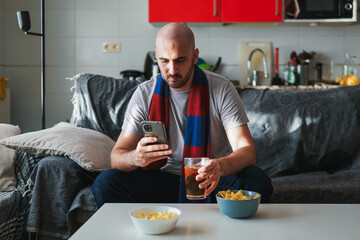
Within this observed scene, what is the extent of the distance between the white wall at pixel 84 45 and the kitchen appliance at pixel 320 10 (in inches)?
11.7

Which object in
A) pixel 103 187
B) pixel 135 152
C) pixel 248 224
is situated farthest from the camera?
pixel 103 187

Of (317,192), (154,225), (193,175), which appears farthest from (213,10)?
(154,225)

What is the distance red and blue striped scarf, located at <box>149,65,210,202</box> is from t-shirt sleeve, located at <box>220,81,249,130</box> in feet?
0.25

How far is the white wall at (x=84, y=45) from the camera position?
13.4ft

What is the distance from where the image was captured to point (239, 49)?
161 inches

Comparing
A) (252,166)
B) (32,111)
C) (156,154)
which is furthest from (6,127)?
(32,111)

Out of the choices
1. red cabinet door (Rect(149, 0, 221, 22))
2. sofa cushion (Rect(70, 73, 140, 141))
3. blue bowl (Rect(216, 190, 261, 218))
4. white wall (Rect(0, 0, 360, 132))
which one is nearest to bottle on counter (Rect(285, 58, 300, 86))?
white wall (Rect(0, 0, 360, 132))

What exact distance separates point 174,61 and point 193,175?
0.67 m

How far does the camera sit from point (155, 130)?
57.9 inches

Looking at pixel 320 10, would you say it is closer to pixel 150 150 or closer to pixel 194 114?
pixel 194 114

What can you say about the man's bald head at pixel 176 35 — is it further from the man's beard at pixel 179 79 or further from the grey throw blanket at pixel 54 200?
the grey throw blanket at pixel 54 200

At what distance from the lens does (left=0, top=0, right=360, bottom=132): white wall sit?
4098mm

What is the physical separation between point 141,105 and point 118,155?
29cm

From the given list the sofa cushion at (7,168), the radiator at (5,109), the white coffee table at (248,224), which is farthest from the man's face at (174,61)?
the radiator at (5,109)
